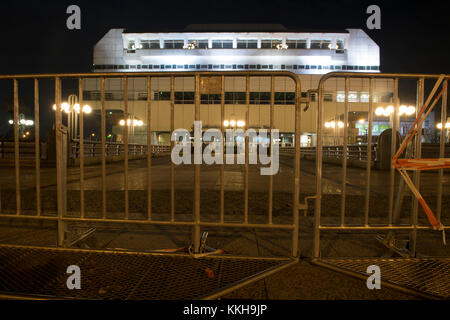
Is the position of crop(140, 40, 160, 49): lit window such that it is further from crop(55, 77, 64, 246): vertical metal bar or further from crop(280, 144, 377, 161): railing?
crop(55, 77, 64, 246): vertical metal bar

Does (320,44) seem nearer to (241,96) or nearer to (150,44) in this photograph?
(241,96)

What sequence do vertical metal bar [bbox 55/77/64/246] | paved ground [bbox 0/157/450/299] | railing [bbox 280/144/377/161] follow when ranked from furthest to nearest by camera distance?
1. railing [bbox 280/144/377/161]
2. vertical metal bar [bbox 55/77/64/246]
3. paved ground [bbox 0/157/450/299]

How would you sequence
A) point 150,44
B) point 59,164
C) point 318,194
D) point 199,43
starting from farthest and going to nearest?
point 150,44
point 199,43
point 59,164
point 318,194

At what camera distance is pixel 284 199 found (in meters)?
4.62

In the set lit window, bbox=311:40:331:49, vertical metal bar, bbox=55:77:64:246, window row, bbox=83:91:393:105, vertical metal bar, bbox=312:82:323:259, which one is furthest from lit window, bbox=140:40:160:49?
vertical metal bar, bbox=312:82:323:259

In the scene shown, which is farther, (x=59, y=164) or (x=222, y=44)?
(x=222, y=44)

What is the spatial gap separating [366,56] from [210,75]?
57.2 meters

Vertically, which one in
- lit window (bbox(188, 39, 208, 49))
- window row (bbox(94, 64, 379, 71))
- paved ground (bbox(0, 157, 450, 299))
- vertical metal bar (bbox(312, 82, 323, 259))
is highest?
lit window (bbox(188, 39, 208, 49))

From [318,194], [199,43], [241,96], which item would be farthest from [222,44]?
[318,194]

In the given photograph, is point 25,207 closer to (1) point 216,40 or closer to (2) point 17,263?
(2) point 17,263

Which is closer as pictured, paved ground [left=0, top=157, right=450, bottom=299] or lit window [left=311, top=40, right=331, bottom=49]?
paved ground [left=0, top=157, right=450, bottom=299]

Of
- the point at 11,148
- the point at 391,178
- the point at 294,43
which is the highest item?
the point at 294,43

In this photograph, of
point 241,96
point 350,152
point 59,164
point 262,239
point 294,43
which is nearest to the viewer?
point 59,164
